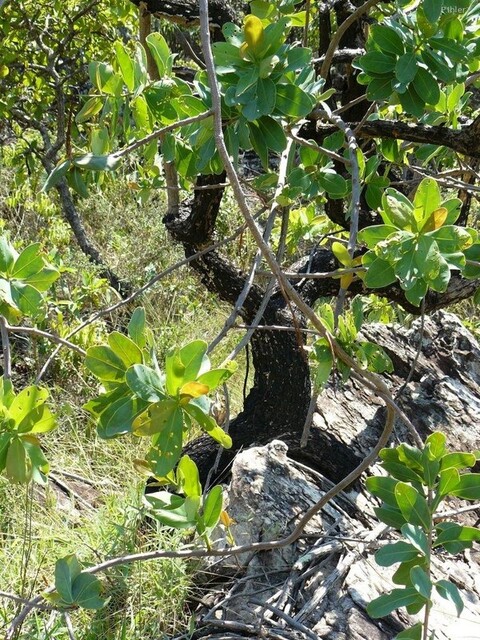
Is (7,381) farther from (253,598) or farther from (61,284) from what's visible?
(61,284)

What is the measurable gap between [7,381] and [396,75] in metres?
0.84

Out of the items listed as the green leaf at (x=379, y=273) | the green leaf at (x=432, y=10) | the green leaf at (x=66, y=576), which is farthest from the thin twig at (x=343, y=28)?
the green leaf at (x=66, y=576)

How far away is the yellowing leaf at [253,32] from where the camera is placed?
1.11 m

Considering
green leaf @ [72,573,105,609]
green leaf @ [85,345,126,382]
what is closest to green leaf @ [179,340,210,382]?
green leaf @ [85,345,126,382]

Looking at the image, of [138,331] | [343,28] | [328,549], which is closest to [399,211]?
[138,331]

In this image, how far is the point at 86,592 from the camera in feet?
3.85

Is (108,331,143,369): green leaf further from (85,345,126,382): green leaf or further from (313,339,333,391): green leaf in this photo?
(313,339,333,391): green leaf

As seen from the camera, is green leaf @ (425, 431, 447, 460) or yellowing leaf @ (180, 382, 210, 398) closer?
yellowing leaf @ (180, 382, 210, 398)

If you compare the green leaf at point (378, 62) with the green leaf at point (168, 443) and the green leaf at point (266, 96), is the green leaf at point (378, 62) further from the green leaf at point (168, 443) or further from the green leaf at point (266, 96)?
the green leaf at point (168, 443)

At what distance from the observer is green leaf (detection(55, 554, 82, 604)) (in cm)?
115

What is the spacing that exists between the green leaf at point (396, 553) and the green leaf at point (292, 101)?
675 mm

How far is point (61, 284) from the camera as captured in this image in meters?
4.31

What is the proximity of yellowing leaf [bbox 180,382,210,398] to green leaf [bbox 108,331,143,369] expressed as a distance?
107 millimetres

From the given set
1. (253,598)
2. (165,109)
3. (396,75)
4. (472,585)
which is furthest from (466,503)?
(165,109)
